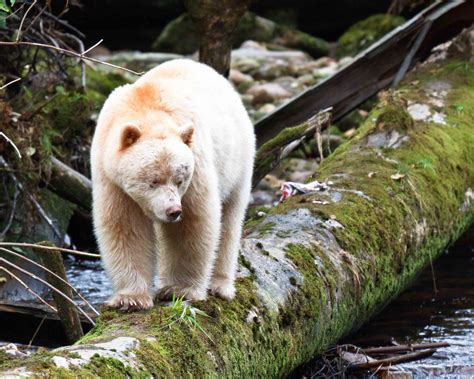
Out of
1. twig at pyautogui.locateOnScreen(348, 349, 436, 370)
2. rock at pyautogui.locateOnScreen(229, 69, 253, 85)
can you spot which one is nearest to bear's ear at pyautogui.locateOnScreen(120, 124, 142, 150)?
twig at pyautogui.locateOnScreen(348, 349, 436, 370)

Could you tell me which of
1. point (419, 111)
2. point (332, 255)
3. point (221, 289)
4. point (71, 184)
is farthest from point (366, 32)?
point (221, 289)

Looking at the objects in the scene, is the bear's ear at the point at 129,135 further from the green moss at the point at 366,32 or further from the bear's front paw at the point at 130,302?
the green moss at the point at 366,32

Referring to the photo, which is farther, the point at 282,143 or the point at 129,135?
the point at 282,143

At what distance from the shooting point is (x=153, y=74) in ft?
16.7

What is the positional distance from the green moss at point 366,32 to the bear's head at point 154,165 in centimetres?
1501

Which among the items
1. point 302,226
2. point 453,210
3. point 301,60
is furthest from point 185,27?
point 302,226

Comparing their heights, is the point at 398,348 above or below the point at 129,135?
below

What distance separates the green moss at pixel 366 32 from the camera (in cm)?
1933

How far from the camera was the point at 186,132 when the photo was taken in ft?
14.9

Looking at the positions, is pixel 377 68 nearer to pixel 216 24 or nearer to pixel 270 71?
pixel 216 24

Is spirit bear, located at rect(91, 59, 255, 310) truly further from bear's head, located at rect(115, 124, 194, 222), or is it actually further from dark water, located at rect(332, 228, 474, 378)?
dark water, located at rect(332, 228, 474, 378)

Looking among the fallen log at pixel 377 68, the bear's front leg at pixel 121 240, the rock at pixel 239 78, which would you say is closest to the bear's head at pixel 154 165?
the bear's front leg at pixel 121 240

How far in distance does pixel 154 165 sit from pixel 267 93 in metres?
11.4

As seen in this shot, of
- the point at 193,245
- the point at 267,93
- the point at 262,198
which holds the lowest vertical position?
the point at 262,198
